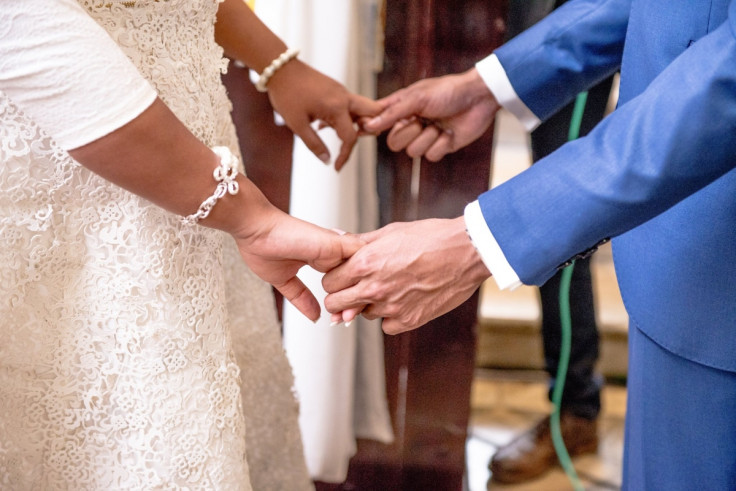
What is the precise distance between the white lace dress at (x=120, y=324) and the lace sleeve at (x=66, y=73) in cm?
7

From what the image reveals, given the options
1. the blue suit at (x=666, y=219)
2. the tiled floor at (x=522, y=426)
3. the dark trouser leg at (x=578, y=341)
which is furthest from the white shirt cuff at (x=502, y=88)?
the tiled floor at (x=522, y=426)

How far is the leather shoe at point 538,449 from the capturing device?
1657 millimetres

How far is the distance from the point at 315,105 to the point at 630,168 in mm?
526

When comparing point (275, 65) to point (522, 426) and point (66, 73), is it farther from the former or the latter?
point (522, 426)

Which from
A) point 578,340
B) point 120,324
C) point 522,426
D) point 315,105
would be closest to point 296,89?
point 315,105

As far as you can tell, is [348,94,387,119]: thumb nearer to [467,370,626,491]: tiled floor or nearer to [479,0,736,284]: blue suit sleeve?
[479,0,736,284]: blue suit sleeve

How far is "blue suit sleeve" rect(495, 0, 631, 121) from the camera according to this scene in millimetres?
938

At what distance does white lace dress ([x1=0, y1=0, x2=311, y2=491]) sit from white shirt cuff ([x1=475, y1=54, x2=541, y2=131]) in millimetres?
480

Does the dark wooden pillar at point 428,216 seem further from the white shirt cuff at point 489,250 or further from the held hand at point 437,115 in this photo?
the white shirt cuff at point 489,250

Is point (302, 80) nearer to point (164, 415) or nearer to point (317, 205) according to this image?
point (317, 205)

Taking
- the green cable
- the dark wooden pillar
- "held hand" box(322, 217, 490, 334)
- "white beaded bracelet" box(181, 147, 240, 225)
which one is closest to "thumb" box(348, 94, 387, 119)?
the dark wooden pillar

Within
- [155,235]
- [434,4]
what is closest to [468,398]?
[434,4]

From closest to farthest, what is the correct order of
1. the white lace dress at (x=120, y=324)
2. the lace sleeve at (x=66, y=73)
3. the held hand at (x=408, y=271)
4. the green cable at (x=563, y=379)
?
the lace sleeve at (x=66, y=73) < the white lace dress at (x=120, y=324) < the held hand at (x=408, y=271) < the green cable at (x=563, y=379)

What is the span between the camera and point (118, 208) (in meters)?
0.66
